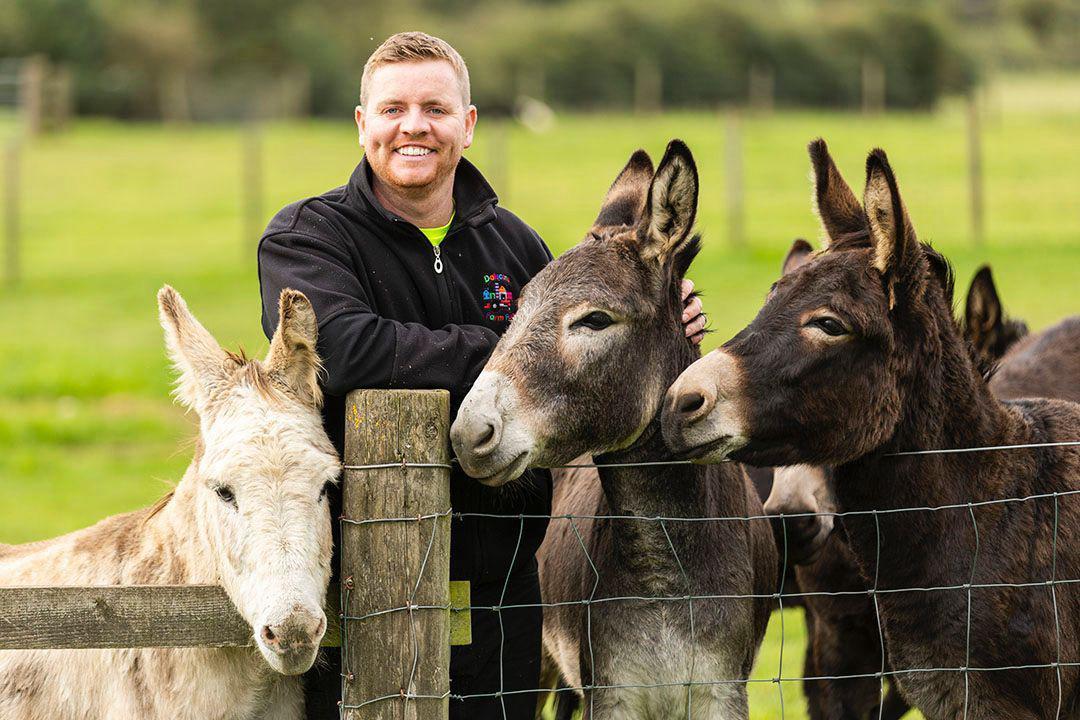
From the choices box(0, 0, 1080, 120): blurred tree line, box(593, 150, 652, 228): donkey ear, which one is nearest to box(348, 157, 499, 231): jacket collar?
box(593, 150, 652, 228): donkey ear

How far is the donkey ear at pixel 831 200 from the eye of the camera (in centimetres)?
415

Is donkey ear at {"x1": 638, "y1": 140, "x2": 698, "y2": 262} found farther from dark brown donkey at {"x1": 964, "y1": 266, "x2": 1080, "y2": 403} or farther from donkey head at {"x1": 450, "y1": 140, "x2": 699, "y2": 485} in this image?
dark brown donkey at {"x1": 964, "y1": 266, "x2": 1080, "y2": 403}

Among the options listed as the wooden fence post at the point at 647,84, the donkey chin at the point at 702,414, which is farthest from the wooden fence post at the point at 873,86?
the donkey chin at the point at 702,414

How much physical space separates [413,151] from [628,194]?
2.47 ft

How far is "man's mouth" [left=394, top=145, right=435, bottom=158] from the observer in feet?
13.5

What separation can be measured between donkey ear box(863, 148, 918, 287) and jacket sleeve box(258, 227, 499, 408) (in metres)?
1.21

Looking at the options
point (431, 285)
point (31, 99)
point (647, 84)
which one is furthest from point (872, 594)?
point (647, 84)

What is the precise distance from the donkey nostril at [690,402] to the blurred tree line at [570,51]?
49.6 metres

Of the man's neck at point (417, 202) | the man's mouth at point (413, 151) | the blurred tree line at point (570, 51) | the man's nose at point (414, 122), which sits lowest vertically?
the man's neck at point (417, 202)

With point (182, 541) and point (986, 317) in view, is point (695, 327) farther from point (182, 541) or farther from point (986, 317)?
point (986, 317)

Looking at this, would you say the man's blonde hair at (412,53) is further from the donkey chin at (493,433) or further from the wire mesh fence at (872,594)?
the wire mesh fence at (872,594)

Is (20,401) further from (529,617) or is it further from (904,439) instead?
(904,439)

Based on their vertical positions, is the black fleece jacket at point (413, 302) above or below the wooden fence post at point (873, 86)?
below

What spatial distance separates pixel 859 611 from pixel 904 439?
1435mm
